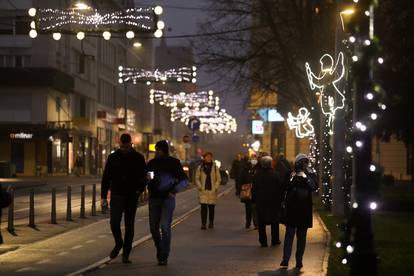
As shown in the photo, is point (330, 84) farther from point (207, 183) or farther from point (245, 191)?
point (207, 183)

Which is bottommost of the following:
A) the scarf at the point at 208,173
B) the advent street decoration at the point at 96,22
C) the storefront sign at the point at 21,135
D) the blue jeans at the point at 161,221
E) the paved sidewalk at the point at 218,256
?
the paved sidewalk at the point at 218,256

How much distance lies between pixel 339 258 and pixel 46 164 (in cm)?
5550

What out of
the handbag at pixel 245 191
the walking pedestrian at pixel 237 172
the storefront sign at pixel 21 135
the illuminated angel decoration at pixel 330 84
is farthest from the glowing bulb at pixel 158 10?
the storefront sign at pixel 21 135

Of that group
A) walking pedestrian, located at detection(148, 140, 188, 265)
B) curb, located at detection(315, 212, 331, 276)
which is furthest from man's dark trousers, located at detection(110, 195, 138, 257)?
curb, located at detection(315, 212, 331, 276)

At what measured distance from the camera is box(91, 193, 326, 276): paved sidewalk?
13.7 meters

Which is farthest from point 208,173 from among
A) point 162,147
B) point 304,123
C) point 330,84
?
point 304,123

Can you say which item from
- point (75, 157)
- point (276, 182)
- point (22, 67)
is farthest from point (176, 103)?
point (276, 182)

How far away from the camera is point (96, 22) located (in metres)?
31.6

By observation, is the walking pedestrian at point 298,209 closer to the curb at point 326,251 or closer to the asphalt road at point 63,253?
the curb at point 326,251

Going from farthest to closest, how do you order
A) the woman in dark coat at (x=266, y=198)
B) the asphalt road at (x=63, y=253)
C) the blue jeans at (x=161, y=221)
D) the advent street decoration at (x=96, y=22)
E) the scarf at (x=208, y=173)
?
the advent street decoration at (x=96, y=22), the scarf at (x=208, y=173), the woman in dark coat at (x=266, y=198), the blue jeans at (x=161, y=221), the asphalt road at (x=63, y=253)

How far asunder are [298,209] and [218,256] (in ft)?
7.11

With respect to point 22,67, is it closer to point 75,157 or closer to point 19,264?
point 75,157

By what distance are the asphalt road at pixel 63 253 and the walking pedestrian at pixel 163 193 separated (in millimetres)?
1179

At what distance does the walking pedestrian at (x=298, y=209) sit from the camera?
1410 centimetres
